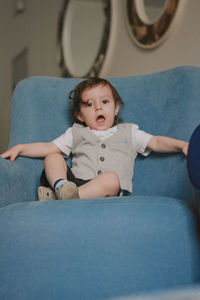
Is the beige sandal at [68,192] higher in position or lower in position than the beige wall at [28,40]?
lower

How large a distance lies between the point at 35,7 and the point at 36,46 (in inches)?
16.3

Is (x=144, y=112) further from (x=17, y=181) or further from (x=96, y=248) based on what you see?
(x=96, y=248)

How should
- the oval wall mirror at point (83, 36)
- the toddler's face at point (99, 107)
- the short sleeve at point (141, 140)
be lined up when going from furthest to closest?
the oval wall mirror at point (83, 36) < the toddler's face at point (99, 107) < the short sleeve at point (141, 140)

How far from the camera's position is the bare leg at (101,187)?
1209 mm

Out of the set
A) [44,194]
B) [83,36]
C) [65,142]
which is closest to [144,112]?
[65,142]

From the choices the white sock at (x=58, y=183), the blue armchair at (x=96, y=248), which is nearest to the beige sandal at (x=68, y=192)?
the white sock at (x=58, y=183)

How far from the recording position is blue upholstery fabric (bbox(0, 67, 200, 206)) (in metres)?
1.27

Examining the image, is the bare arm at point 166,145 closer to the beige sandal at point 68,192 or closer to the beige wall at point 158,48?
the beige sandal at point 68,192

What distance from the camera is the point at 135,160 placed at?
1.51m

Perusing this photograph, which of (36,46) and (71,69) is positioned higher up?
(36,46)

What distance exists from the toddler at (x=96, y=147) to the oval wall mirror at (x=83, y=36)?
3.56 feet

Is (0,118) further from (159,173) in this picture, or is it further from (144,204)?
(144,204)

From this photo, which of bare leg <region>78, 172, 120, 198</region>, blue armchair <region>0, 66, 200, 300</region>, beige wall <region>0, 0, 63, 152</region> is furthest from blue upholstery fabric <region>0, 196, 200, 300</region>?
beige wall <region>0, 0, 63, 152</region>

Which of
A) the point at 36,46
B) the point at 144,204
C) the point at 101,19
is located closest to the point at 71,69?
the point at 101,19
